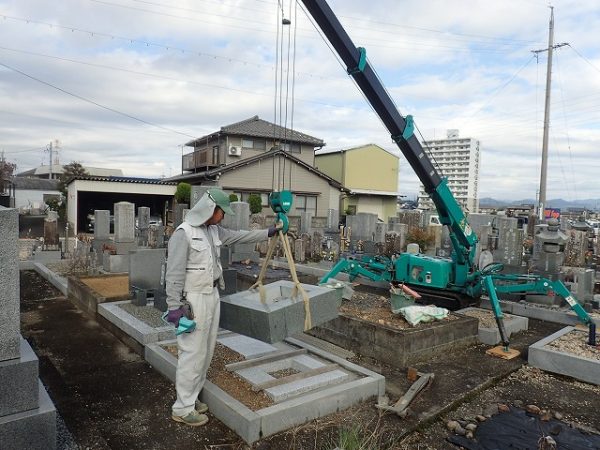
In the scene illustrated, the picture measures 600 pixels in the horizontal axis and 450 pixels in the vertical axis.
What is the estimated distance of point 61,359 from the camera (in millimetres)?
5602

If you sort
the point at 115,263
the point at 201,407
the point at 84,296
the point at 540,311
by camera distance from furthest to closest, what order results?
the point at 115,263, the point at 540,311, the point at 84,296, the point at 201,407

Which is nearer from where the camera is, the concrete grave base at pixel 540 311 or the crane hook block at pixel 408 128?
the crane hook block at pixel 408 128

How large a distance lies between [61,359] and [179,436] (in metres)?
2.71

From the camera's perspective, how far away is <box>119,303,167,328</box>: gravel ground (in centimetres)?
634

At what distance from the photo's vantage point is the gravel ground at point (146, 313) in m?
6.34

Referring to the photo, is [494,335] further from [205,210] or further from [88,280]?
[88,280]

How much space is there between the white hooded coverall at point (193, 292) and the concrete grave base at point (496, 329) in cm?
474

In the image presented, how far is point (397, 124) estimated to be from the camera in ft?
25.9

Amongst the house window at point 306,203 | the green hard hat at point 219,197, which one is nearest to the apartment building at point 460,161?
the house window at point 306,203

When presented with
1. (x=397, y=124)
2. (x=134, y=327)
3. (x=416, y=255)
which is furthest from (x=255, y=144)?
(x=134, y=327)

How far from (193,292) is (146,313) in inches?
135

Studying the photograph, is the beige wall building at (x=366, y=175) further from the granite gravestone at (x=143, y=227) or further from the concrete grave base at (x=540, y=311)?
the concrete grave base at (x=540, y=311)

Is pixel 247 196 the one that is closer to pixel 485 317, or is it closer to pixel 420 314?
pixel 485 317

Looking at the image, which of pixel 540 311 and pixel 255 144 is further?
pixel 255 144
